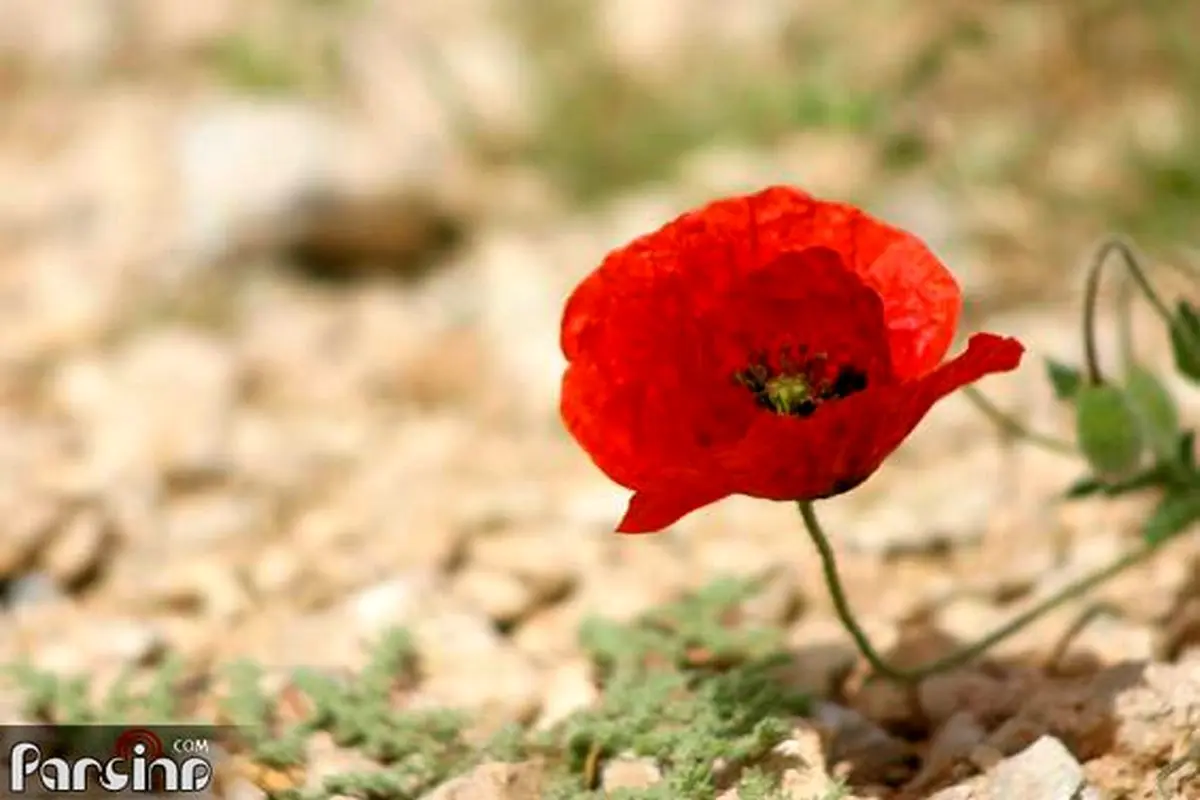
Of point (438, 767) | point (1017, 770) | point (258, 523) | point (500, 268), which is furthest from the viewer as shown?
point (500, 268)

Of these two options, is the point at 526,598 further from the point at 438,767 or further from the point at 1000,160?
the point at 1000,160

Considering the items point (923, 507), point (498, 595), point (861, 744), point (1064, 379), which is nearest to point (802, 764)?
→ point (861, 744)

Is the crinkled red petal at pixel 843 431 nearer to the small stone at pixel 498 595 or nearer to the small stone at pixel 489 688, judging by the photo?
the small stone at pixel 489 688

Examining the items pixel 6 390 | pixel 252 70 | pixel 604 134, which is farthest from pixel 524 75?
pixel 6 390

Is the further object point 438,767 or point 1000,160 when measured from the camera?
point 1000,160

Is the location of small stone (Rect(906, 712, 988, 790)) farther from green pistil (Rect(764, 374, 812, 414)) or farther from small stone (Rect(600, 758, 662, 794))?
green pistil (Rect(764, 374, 812, 414))

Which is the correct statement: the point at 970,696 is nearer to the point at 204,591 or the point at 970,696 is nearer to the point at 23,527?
the point at 204,591

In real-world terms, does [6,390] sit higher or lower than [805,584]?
higher

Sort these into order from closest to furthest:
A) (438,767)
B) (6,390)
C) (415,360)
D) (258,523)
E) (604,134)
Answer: (438,767)
(258,523)
(6,390)
(415,360)
(604,134)
